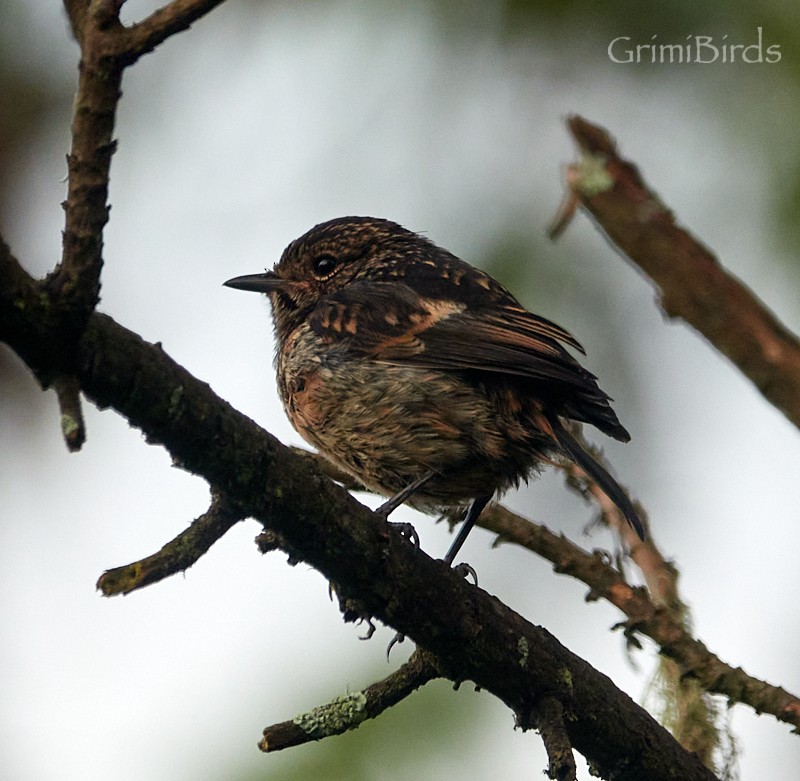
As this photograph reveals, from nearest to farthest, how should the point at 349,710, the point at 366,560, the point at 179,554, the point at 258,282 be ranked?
the point at 179,554 < the point at 366,560 < the point at 349,710 < the point at 258,282

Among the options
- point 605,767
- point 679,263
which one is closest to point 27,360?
point 679,263

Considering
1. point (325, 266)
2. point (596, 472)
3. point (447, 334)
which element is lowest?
point (596, 472)

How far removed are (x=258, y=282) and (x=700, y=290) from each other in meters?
3.29

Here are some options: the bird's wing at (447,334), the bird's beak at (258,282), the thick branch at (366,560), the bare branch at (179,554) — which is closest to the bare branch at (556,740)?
the thick branch at (366,560)

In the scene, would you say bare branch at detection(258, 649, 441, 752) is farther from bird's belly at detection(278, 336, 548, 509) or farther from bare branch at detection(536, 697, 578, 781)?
bird's belly at detection(278, 336, 548, 509)

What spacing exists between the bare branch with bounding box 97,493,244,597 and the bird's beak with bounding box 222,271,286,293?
2566 mm

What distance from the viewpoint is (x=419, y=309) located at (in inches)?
171

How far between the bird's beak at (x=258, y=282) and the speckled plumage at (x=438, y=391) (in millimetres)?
626

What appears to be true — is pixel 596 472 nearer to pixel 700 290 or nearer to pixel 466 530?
pixel 466 530

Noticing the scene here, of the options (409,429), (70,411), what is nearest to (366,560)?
(70,411)

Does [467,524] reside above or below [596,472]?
above

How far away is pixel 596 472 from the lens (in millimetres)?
3688

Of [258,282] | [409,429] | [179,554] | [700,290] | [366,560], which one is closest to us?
[700,290]

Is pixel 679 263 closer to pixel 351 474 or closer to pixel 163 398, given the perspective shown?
pixel 163 398
